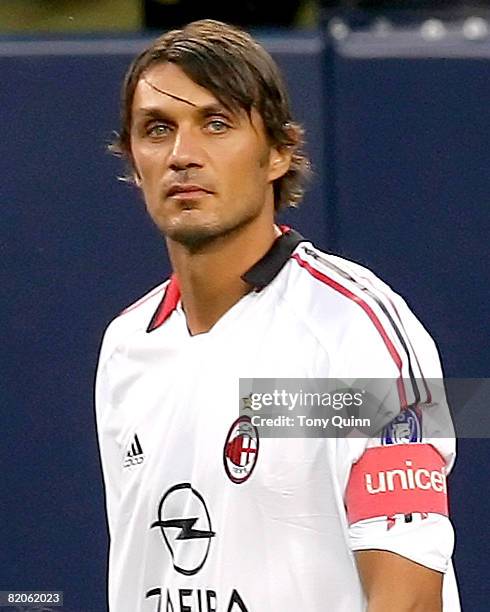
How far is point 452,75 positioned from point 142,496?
1.10m

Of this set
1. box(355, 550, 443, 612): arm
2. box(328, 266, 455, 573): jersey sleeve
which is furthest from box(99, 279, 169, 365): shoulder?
box(355, 550, 443, 612): arm

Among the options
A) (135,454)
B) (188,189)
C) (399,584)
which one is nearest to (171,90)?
(188,189)

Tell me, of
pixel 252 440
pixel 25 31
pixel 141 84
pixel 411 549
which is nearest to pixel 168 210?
pixel 141 84

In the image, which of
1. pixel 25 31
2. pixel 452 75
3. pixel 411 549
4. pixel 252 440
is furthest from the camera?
pixel 25 31

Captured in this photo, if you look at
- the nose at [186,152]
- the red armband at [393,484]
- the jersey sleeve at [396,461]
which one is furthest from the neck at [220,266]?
the red armband at [393,484]

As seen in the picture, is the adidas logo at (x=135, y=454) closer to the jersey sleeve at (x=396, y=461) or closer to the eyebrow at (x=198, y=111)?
the jersey sleeve at (x=396, y=461)

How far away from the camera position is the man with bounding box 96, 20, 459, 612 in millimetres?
2432

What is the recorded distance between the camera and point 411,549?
7.74ft

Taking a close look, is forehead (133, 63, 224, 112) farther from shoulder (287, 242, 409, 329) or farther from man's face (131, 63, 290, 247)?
shoulder (287, 242, 409, 329)

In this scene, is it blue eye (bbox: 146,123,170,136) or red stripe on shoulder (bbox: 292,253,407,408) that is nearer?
red stripe on shoulder (bbox: 292,253,407,408)

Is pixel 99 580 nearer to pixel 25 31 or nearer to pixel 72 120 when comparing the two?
pixel 72 120

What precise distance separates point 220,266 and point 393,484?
1.55 ft

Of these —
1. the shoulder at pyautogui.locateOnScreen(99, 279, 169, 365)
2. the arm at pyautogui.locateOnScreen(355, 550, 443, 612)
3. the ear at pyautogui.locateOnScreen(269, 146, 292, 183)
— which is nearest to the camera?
the arm at pyautogui.locateOnScreen(355, 550, 443, 612)

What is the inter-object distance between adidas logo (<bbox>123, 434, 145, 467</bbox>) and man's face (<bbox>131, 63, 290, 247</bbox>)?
31cm
